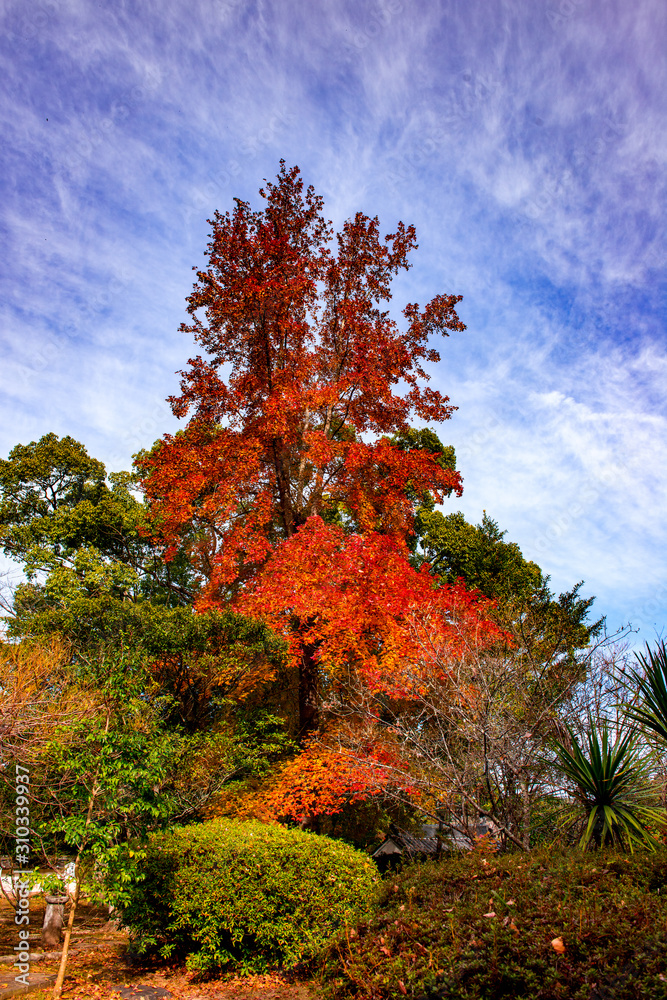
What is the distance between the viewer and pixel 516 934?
375 centimetres

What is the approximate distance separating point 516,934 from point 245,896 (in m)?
4.24

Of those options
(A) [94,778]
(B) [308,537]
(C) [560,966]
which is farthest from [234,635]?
(C) [560,966]

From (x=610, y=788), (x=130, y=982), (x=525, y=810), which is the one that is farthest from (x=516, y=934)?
(x=130, y=982)

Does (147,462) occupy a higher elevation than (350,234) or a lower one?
lower

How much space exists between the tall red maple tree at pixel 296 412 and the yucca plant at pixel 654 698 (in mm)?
6102

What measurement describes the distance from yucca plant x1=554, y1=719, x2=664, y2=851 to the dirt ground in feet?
11.1

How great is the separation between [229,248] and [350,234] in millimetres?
3316

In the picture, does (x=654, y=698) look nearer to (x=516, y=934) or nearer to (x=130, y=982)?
(x=516, y=934)

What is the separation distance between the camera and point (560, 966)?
3.40m

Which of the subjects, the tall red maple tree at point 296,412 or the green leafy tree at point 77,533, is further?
the green leafy tree at point 77,533

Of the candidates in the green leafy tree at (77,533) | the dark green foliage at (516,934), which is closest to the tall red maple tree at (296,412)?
the green leafy tree at (77,533)

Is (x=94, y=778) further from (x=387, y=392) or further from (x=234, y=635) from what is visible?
(x=387, y=392)

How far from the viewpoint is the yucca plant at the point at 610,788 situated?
5797 millimetres
